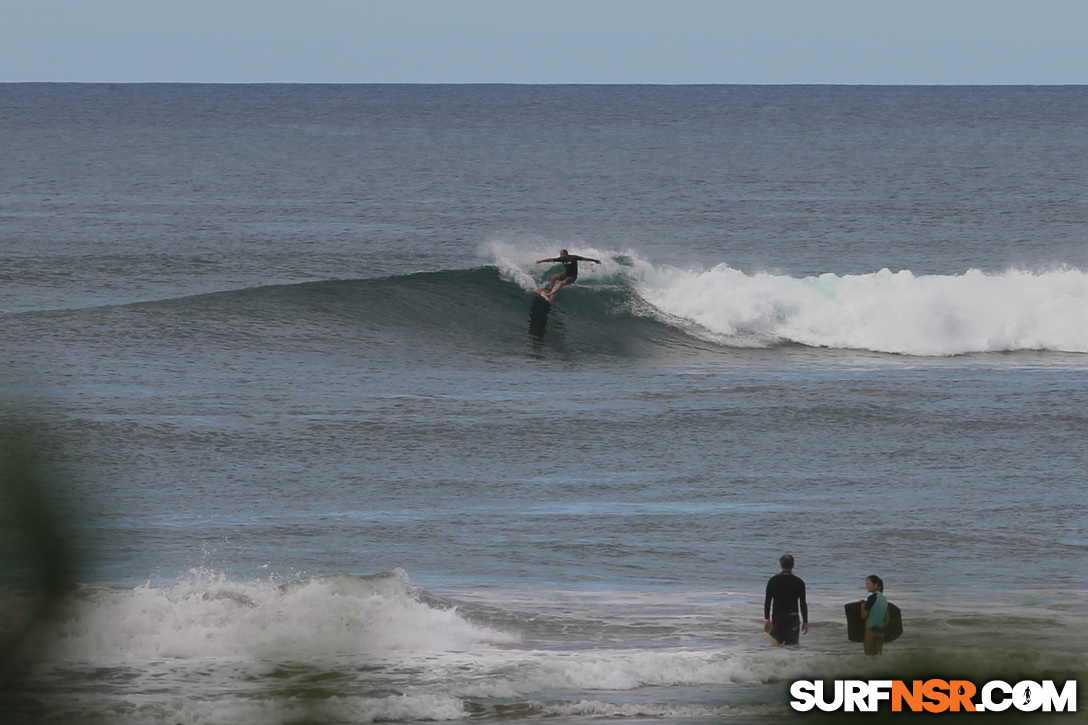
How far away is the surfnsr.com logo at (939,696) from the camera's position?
283 cm

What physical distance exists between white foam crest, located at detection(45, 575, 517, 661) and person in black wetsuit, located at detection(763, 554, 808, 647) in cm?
214

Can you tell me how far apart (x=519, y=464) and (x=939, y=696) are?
1428 centimetres

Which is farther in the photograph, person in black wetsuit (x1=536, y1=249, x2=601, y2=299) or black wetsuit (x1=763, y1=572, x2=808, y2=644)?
person in black wetsuit (x1=536, y1=249, x2=601, y2=299)

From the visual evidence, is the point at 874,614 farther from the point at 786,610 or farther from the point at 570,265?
the point at 570,265

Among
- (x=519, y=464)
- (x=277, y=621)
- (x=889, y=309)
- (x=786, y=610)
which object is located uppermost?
(x=889, y=309)

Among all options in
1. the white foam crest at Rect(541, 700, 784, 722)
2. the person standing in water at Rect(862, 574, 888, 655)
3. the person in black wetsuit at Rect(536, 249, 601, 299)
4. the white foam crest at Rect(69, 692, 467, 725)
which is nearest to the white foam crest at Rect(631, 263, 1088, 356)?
the person in black wetsuit at Rect(536, 249, 601, 299)

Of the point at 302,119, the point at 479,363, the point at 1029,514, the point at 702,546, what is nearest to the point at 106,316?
the point at 479,363

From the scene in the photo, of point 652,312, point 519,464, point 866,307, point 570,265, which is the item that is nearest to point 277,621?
point 519,464

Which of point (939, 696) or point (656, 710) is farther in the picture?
point (656, 710)

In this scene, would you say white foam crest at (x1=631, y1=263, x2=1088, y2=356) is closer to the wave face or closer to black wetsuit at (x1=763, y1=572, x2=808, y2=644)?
the wave face

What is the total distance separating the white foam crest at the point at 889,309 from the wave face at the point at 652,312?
4cm

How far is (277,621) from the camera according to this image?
10.7 m

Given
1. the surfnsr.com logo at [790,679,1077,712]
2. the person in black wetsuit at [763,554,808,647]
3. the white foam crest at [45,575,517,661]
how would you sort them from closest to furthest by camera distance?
the surfnsr.com logo at [790,679,1077,712], the white foam crest at [45,575,517,661], the person in black wetsuit at [763,554,808,647]

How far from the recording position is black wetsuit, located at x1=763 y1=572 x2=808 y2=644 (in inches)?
406
